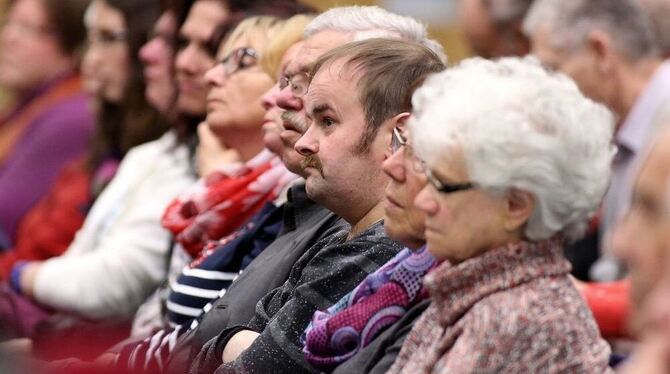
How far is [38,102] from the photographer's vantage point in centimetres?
684

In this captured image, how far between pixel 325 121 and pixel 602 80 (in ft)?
4.65

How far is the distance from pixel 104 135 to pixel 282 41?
78.2 inches

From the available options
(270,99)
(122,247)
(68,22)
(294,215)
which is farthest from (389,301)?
(68,22)

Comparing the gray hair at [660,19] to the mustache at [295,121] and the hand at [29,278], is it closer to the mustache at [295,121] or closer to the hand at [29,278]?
the mustache at [295,121]

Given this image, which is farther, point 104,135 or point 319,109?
point 104,135

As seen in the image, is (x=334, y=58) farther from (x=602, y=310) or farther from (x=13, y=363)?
(x=13, y=363)

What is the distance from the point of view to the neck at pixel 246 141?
16.0 feet

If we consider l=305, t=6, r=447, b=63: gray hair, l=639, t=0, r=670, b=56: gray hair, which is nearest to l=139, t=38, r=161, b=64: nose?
l=639, t=0, r=670, b=56: gray hair

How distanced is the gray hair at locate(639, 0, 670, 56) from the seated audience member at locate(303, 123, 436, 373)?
6.01 ft

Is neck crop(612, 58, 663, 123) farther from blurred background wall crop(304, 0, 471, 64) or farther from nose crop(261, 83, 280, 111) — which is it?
blurred background wall crop(304, 0, 471, 64)

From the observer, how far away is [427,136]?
9.12 ft

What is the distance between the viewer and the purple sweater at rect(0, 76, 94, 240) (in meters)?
6.43

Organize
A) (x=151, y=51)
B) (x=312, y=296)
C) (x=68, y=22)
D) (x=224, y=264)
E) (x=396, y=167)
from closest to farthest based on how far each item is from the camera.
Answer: (x=396, y=167) → (x=312, y=296) → (x=224, y=264) → (x=151, y=51) → (x=68, y=22)

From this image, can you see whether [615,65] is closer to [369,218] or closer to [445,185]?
[369,218]
